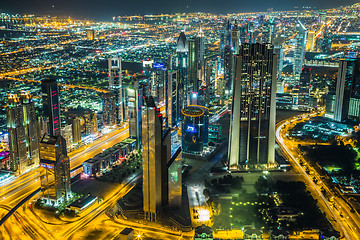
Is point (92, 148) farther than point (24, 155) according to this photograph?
Yes

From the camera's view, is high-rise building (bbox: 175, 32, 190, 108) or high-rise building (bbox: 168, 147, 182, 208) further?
high-rise building (bbox: 175, 32, 190, 108)

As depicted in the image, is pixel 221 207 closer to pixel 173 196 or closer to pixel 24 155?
pixel 173 196

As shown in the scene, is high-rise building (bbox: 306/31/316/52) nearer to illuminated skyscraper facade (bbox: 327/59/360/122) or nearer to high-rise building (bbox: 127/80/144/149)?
illuminated skyscraper facade (bbox: 327/59/360/122)

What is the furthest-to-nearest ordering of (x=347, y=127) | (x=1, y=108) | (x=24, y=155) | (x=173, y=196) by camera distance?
(x=1, y=108) < (x=347, y=127) < (x=24, y=155) < (x=173, y=196)

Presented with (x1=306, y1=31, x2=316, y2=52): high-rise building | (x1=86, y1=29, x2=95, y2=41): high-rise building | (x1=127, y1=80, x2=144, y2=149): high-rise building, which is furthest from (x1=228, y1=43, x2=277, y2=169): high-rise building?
(x1=86, y1=29, x2=95, y2=41): high-rise building

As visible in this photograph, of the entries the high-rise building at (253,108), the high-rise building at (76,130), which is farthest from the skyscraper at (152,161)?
the high-rise building at (76,130)

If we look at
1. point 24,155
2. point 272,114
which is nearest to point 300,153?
point 272,114

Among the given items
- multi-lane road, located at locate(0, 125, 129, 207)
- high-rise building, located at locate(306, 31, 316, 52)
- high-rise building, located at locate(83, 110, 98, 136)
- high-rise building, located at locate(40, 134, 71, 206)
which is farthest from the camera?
high-rise building, located at locate(306, 31, 316, 52)

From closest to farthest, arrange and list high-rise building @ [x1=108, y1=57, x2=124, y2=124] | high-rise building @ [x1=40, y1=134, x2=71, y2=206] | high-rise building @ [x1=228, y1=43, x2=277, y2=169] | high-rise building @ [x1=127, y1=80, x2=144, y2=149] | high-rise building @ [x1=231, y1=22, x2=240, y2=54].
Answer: high-rise building @ [x1=40, y1=134, x2=71, y2=206] < high-rise building @ [x1=228, y1=43, x2=277, y2=169] < high-rise building @ [x1=127, y1=80, x2=144, y2=149] < high-rise building @ [x1=108, y1=57, x2=124, y2=124] < high-rise building @ [x1=231, y1=22, x2=240, y2=54]
